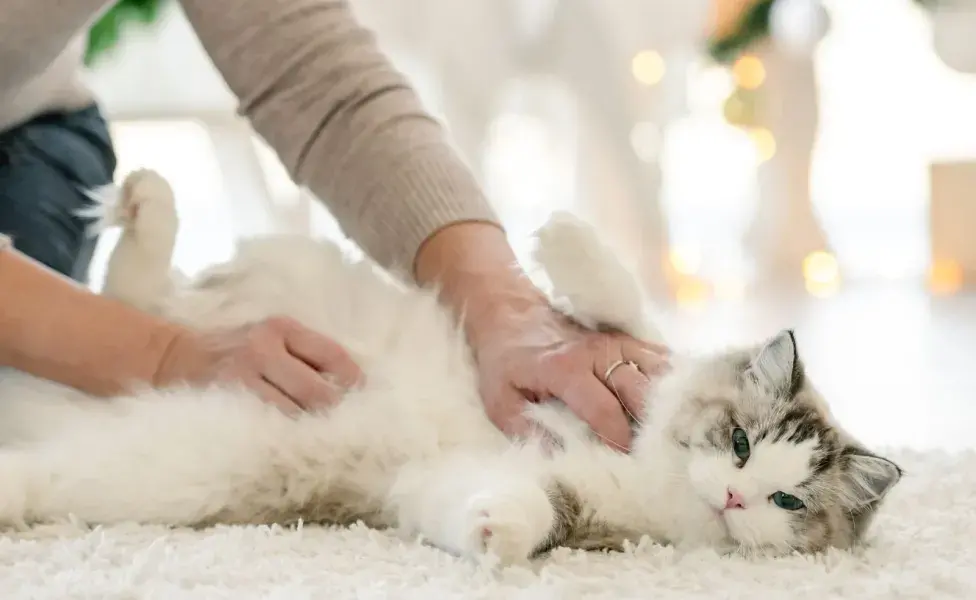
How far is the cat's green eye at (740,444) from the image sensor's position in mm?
917

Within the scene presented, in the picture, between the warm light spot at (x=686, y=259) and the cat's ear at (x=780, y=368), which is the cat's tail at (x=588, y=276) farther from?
the warm light spot at (x=686, y=259)

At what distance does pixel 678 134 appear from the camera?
3.62 meters

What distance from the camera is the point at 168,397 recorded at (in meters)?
1.08

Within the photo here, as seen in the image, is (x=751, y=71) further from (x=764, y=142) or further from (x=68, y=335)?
(x=68, y=335)

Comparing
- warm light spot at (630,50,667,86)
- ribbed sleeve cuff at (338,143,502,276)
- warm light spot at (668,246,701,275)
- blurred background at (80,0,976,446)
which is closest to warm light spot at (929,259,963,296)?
blurred background at (80,0,976,446)

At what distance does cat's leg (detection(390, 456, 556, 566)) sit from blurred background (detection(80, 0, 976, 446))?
231 cm

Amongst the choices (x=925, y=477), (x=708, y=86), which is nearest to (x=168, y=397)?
(x=925, y=477)

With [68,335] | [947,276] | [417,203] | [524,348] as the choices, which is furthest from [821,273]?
[68,335]

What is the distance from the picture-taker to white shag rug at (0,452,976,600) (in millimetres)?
764

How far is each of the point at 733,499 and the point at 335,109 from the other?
757 mm

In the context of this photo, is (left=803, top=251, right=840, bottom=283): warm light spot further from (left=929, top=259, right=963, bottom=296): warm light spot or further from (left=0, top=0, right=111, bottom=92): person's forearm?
(left=0, top=0, right=111, bottom=92): person's forearm

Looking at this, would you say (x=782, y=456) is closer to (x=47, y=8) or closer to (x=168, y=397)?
(x=168, y=397)

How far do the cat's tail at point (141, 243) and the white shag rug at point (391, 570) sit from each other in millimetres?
371

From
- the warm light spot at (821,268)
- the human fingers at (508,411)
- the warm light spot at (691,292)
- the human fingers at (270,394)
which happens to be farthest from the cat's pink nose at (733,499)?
the warm light spot at (821,268)
